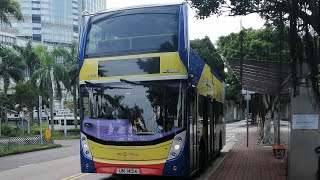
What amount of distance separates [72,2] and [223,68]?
65239mm

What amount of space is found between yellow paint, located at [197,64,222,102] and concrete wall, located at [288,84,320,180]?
10.0 feet

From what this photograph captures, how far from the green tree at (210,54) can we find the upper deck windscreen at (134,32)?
116 ft

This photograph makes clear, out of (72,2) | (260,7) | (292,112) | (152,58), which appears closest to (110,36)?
(152,58)

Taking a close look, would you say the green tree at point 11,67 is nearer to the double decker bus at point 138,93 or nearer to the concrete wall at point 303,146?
the double decker bus at point 138,93

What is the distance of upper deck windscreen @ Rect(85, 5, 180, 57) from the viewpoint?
10.1m

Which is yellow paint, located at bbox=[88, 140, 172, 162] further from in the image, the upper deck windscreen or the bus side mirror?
the upper deck windscreen

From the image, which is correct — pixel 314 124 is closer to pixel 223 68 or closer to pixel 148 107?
pixel 148 107

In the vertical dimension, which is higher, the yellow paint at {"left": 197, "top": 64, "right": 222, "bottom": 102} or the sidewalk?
the yellow paint at {"left": 197, "top": 64, "right": 222, "bottom": 102}

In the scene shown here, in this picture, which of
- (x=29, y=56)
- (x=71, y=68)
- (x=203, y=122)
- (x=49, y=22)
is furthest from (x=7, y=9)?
(x=49, y=22)

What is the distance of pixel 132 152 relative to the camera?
9859 mm

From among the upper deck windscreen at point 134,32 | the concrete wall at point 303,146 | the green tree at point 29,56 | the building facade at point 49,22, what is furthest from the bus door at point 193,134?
the building facade at point 49,22

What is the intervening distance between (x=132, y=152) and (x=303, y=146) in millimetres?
3783

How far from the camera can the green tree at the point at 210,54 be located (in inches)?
1818

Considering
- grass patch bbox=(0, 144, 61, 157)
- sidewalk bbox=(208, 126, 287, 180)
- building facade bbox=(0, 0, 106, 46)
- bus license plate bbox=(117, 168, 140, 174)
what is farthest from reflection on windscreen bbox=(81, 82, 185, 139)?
building facade bbox=(0, 0, 106, 46)
